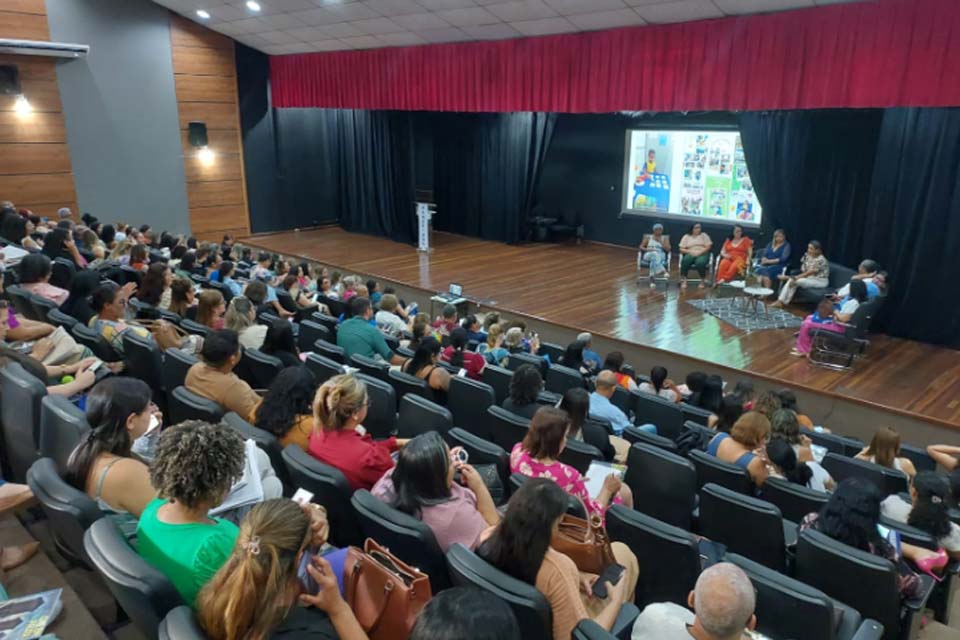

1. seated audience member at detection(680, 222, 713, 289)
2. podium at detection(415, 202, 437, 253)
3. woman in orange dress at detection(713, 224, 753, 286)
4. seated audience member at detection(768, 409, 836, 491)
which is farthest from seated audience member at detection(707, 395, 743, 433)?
podium at detection(415, 202, 437, 253)

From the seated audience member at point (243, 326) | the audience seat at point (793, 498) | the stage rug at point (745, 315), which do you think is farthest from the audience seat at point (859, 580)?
the stage rug at point (745, 315)

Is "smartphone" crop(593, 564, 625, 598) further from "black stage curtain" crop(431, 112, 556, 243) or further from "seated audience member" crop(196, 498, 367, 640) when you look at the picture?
"black stage curtain" crop(431, 112, 556, 243)

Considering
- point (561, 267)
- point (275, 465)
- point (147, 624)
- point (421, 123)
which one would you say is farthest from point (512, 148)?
point (147, 624)

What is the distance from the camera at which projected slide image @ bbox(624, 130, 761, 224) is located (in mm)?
11211

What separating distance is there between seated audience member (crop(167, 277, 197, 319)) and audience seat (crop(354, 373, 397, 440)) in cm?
219

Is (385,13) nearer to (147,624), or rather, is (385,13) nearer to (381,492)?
(381,492)

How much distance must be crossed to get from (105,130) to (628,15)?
9.21 m

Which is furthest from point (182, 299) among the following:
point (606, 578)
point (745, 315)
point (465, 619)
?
point (745, 315)

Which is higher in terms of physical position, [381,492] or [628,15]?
[628,15]

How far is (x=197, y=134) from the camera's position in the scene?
41.6 ft

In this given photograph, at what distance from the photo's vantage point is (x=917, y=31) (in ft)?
19.3

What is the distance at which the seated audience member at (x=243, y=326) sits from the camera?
15.9ft

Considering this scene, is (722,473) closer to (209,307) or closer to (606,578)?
(606,578)

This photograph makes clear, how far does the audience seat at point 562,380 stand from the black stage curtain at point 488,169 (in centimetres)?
819
